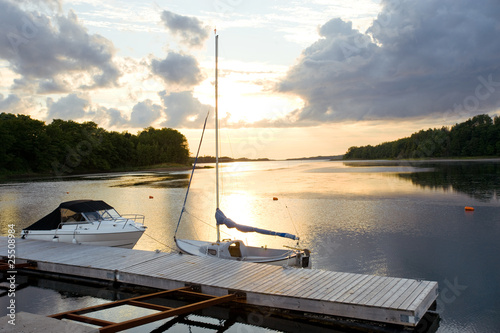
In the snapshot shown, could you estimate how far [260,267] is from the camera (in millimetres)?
13852

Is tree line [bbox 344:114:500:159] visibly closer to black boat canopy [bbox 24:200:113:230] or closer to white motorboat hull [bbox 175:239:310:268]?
white motorboat hull [bbox 175:239:310:268]

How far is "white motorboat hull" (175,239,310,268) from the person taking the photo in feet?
47.8

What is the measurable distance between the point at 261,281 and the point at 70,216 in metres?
11.3

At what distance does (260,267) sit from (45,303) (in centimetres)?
731

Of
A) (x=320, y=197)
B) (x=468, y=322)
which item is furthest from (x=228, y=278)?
(x=320, y=197)

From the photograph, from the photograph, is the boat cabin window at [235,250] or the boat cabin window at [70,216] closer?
the boat cabin window at [235,250]

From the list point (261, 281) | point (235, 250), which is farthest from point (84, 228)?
point (261, 281)

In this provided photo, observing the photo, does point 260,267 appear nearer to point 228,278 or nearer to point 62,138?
point 228,278

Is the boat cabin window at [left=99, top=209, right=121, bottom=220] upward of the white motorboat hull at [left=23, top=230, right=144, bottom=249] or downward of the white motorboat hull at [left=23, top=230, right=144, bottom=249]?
upward

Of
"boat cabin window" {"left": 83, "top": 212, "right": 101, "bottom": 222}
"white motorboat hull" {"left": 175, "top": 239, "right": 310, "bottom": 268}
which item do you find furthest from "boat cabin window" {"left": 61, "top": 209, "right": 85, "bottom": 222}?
"white motorboat hull" {"left": 175, "top": 239, "right": 310, "bottom": 268}

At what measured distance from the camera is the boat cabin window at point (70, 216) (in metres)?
18.7

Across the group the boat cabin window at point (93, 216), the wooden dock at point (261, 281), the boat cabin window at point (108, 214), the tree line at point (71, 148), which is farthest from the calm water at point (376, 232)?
the tree line at point (71, 148)

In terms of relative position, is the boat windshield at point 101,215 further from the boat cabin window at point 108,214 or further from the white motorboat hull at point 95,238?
the white motorboat hull at point 95,238

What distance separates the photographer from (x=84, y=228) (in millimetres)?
18500
